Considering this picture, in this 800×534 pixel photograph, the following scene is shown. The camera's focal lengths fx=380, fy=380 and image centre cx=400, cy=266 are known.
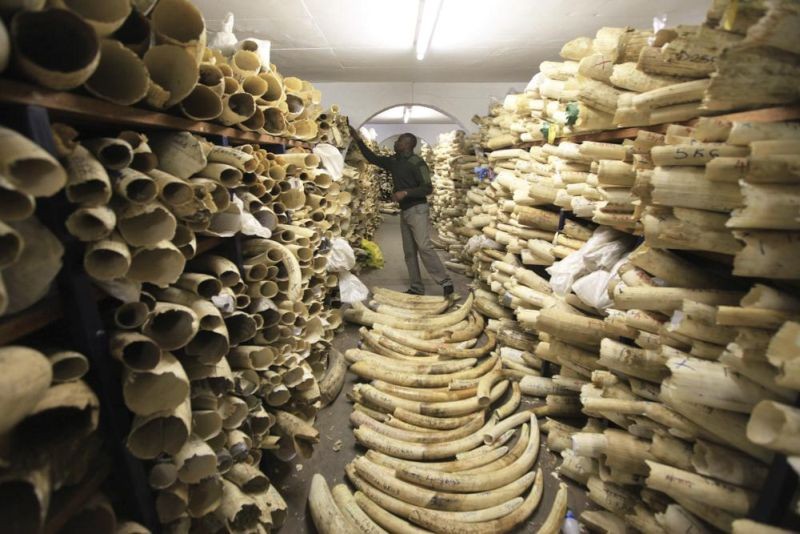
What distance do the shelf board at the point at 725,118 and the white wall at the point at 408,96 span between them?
17.6 ft

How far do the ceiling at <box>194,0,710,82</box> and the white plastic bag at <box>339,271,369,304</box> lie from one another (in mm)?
3175

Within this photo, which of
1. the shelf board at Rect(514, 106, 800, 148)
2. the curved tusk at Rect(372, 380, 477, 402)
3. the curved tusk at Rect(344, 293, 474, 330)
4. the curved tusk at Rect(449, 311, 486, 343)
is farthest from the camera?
the curved tusk at Rect(344, 293, 474, 330)

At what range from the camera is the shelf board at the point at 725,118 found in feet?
4.80

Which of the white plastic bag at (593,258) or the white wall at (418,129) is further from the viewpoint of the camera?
the white wall at (418,129)

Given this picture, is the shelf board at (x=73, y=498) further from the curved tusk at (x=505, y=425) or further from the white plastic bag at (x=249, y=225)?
the curved tusk at (x=505, y=425)

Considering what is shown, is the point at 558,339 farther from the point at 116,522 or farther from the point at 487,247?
the point at 116,522

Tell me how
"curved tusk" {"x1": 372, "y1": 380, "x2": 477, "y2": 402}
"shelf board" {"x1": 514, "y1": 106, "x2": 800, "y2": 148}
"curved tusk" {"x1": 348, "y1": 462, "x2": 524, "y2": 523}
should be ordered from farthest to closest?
"curved tusk" {"x1": 372, "y1": 380, "x2": 477, "y2": 402} < "curved tusk" {"x1": 348, "y1": 462, "x2": 524, "y2": 523} < "shelf board" {"x1": 514, "y1": 106, "x2": 800, "y2": 148}

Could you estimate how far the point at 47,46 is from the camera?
3.92 ft

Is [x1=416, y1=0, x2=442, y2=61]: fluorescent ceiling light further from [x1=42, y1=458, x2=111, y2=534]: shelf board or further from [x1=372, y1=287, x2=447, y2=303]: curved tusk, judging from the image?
[x1=42, y1=458, x2=111, y2=534]: shelf board

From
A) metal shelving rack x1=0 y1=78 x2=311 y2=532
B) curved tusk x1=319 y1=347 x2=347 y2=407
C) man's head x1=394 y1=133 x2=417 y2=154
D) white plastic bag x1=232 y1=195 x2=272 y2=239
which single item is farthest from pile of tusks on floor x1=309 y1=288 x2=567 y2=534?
man's head x1=394 y1=133 x2=417 y2=154

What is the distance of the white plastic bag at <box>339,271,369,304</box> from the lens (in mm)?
4762

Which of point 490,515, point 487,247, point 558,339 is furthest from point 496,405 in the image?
point 487,247

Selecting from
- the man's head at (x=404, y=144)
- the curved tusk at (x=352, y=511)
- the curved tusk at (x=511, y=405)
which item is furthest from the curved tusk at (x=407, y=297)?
the curved tusk at (x=352, y=511)

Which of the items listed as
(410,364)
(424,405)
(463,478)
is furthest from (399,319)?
(463,478)
